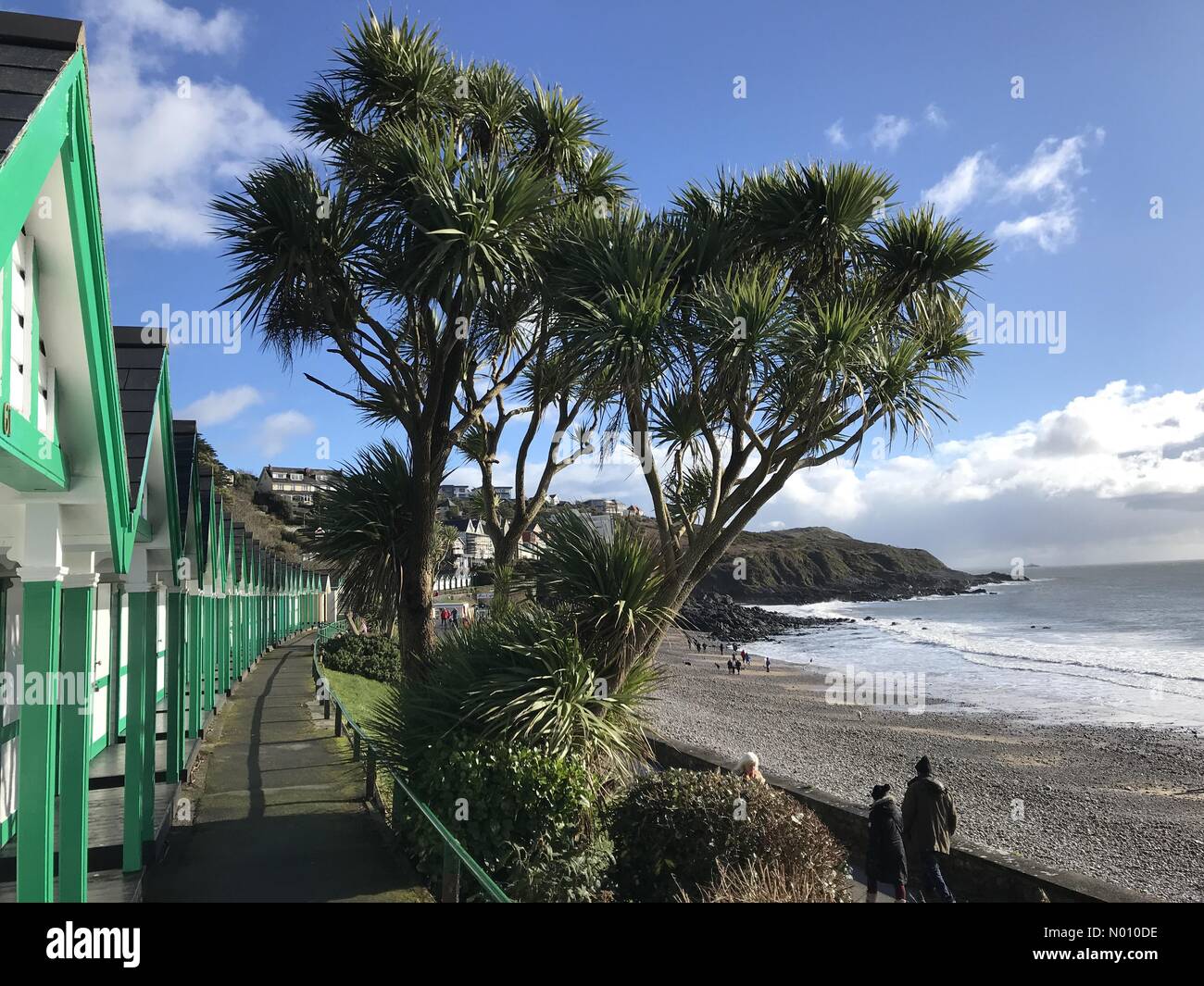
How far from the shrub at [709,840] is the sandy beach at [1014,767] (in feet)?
4.79

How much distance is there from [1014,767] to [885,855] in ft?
52.2

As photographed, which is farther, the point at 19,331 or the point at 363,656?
the point at 363,656

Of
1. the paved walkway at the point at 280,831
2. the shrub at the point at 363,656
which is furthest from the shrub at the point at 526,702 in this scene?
the shrub at the point at 363,656

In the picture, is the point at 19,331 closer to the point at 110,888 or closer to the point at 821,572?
the point at 110,888

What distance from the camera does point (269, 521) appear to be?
49.9m

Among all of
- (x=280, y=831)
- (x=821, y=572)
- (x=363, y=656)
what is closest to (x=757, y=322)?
(x=280, y=831)

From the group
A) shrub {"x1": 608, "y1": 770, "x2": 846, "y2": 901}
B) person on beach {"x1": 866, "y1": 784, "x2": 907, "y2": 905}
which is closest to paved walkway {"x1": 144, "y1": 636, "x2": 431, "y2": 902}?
shrub {"x1": 608, "y1": 770, "x2": 846, "y2": 901}

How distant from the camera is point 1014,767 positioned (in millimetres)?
21766

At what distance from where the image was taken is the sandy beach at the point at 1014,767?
573 inches

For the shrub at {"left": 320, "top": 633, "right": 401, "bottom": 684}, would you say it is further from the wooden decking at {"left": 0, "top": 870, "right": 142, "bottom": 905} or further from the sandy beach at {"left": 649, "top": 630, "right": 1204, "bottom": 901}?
the wooden decking at {"left": 0, "top": 870, "right": 142, "bottom": 905}

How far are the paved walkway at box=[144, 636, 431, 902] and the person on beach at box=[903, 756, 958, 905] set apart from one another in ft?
15.5
